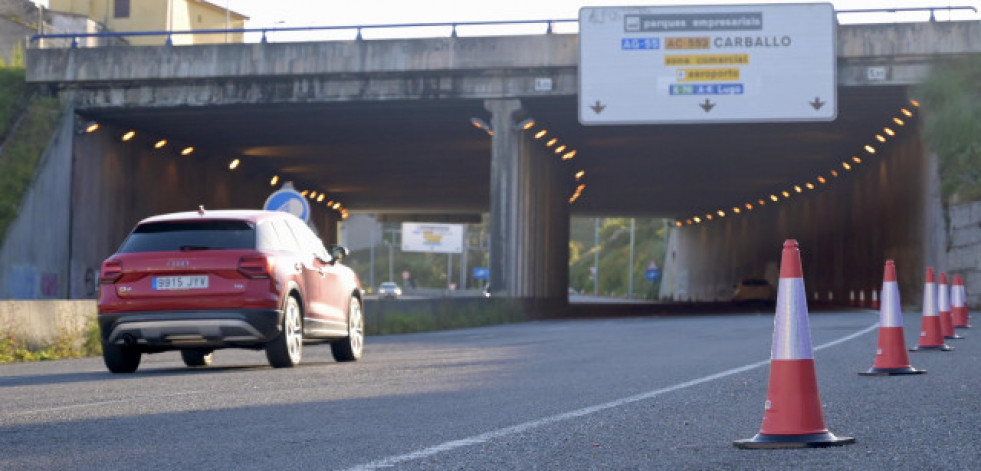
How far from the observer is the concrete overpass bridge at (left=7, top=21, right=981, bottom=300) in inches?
1469

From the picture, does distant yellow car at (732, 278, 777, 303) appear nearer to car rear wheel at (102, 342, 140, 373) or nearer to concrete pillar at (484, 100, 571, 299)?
concrete pillar at (484, 100, 571, 299)

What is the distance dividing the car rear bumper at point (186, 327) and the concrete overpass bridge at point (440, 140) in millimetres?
23580

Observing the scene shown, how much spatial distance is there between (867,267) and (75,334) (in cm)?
3943

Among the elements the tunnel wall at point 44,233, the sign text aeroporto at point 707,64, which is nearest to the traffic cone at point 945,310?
the sign text aeroporto at point 707,64

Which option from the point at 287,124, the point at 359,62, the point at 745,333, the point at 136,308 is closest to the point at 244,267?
the point at 136,308

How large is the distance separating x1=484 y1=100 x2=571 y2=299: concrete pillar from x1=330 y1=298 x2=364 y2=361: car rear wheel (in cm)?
2206

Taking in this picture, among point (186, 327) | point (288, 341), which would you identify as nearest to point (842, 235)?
point (288, 341)

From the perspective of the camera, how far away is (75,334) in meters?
18.5

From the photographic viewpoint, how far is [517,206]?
129 feet

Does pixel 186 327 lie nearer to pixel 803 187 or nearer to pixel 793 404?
pixel 793 404

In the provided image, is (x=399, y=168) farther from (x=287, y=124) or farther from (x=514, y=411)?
(x=514, y=411)

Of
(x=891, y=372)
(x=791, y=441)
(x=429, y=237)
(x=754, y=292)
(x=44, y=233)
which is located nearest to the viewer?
(x=791, y=441)

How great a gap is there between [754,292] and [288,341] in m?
49.9

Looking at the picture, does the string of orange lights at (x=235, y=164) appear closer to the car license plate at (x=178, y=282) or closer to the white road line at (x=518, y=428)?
the car license plate at (x=178, y=282)
